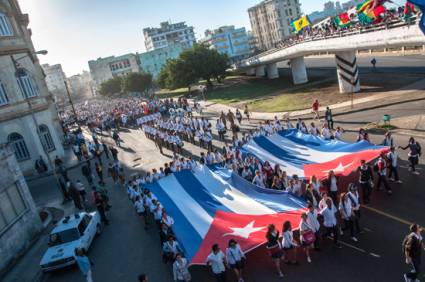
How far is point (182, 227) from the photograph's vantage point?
13.0 metres

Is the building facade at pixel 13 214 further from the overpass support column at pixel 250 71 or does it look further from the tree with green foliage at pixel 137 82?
the tree with green foliage at pixel 137 82

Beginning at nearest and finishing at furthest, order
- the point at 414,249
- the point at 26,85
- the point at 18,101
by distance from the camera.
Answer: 1. the point at 414,249
2. the point at 18,101
3. the point at 26,85

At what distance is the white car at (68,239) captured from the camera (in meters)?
14.2

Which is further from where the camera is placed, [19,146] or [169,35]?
[169,35]

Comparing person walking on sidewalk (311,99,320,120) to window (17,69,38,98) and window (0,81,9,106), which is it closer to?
window (17,69,38,98)

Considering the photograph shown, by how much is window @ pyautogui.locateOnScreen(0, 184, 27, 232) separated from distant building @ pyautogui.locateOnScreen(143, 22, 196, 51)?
13964cm

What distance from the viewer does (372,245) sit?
1105cm

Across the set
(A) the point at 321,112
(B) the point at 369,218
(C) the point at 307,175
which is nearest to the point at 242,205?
(C) the point at 307,175

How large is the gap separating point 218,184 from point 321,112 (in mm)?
18842

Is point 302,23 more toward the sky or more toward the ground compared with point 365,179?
more toward the sky

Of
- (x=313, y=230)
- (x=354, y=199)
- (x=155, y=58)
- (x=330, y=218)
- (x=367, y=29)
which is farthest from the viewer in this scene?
(x=155, y=58)

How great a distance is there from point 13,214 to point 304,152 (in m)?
14.4

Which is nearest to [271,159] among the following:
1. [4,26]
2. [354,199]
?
[354,199]

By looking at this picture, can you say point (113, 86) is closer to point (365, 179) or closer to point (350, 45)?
point (350, 45)
